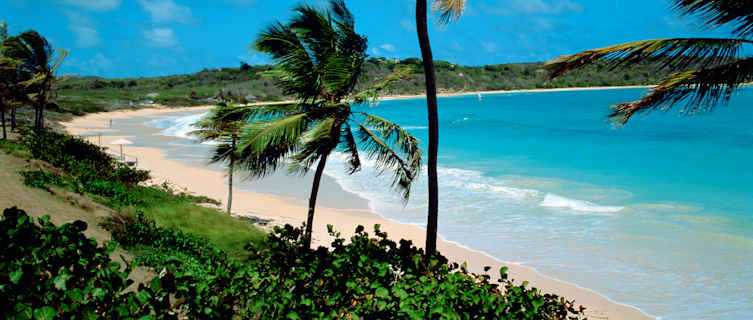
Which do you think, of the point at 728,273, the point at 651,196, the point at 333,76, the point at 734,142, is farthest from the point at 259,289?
the point at 734,142

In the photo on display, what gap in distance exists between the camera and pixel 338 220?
46.4 feet

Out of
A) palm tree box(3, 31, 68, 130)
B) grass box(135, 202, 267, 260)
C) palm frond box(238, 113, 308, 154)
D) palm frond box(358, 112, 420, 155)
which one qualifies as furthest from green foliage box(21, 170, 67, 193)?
palm tree box(3, 31, 68, 130)

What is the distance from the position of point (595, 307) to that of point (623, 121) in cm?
480

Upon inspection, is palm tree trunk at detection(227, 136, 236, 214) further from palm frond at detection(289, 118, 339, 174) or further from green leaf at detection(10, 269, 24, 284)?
green leaf at detection(10, 269, 24, 284)

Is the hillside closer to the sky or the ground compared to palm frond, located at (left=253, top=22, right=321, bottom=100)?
closer to the sky

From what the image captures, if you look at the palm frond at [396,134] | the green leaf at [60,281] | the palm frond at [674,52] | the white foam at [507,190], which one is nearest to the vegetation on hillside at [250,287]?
the green leaf at [60,281]

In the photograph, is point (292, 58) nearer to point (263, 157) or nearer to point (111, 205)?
point (263, 157)

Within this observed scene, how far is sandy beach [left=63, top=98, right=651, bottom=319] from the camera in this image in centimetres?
872

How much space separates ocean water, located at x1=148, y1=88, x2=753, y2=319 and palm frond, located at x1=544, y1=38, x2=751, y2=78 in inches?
30.3

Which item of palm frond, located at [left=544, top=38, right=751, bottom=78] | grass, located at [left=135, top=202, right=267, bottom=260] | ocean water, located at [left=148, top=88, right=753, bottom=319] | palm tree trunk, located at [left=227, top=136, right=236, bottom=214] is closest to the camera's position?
palm frond, located at [left=544, top=38, right=751, bottom=78]

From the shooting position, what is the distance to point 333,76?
22.6 feet

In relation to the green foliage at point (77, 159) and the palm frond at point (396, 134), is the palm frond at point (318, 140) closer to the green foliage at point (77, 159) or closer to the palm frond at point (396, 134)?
the palm frond at point (396, 134)

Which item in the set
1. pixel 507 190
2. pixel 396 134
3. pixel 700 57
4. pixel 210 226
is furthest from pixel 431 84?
pixel 507 190

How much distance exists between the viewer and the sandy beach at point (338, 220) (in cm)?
872
